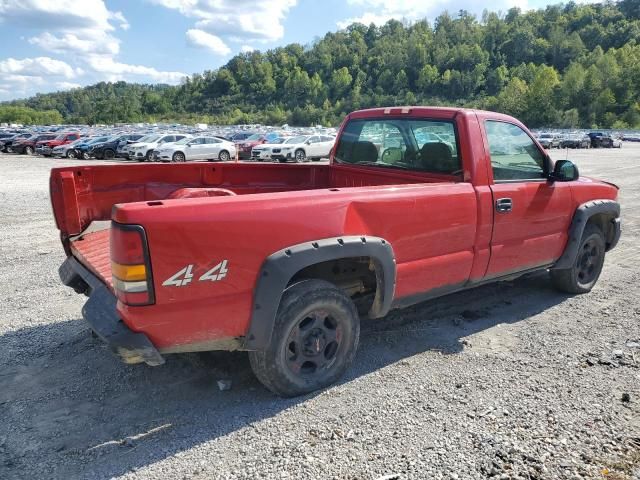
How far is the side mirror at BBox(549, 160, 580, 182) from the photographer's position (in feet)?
14.8

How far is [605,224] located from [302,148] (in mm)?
24106

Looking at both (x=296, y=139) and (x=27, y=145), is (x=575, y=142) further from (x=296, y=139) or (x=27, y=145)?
(x=27, y=145)

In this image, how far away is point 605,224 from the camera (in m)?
5.51

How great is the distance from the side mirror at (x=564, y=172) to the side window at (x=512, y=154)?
0.10 meters

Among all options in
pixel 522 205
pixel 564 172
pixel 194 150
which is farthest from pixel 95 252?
pixel 194 150

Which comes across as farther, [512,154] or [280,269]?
[512,154]

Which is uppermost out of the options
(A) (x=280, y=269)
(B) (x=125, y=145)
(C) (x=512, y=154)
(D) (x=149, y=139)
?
(C) (x=512, y=154)

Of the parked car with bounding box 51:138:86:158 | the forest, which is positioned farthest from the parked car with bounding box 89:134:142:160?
the forest

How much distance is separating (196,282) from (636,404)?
290 cm

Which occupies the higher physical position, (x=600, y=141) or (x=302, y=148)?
(x=302, y=148)

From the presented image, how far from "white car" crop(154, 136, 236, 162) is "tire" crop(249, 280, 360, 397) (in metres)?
24.5

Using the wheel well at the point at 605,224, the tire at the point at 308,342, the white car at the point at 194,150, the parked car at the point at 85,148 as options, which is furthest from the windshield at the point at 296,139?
the tire at the point at 308,342

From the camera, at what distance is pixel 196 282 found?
2.71 metres

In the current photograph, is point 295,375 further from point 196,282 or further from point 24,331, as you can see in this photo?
point 24,331
